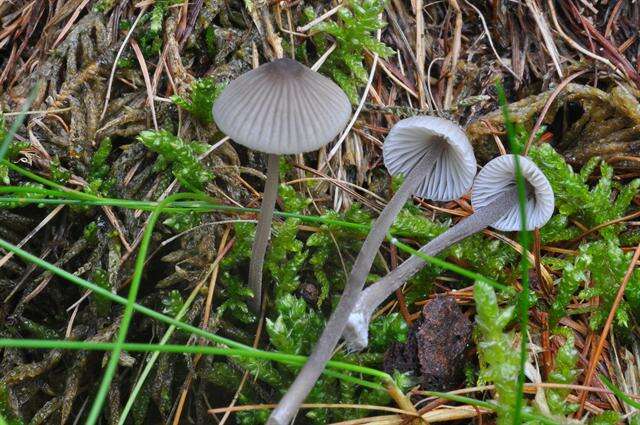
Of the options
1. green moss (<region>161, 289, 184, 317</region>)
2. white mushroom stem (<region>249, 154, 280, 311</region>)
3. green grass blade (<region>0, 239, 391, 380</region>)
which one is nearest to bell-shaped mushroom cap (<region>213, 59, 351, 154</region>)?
white mushroom stem (<region>249, 154, 280, 311</region>)

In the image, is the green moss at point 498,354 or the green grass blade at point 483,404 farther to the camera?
the green moss at point 498,354

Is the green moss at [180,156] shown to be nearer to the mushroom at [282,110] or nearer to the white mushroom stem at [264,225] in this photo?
the white mushroom stem at [264,225]

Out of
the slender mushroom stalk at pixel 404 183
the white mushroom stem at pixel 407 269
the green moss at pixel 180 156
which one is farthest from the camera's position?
the green moss at pixel 180 156

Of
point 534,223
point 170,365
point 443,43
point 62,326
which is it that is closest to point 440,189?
point 534,223

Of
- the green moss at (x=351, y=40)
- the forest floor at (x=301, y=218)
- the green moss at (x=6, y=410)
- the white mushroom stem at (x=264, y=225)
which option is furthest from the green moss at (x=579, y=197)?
the green moss at (x=6, y=410)

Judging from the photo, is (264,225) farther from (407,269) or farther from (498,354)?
(498,354)

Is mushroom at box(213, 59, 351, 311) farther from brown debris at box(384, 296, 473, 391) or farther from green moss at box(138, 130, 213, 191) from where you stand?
brown debris at box(384, 296, 473, 391)

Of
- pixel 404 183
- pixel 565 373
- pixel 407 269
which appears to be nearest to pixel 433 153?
pixel 404 183
